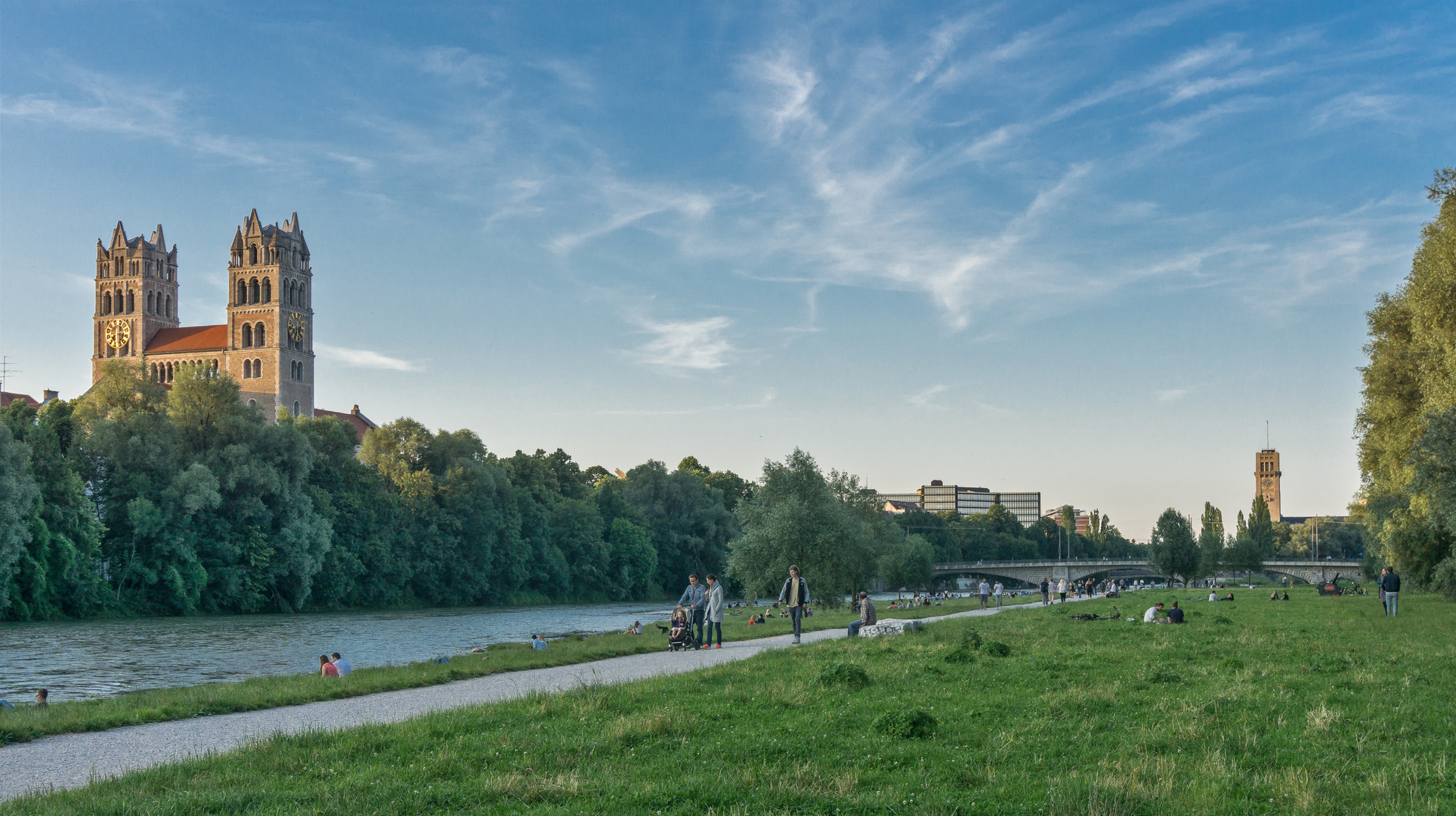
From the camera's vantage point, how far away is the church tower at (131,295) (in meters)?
164

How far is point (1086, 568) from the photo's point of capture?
164 meters

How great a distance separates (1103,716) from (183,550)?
67.9 metres

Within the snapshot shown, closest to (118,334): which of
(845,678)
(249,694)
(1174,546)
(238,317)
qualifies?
(238,317)

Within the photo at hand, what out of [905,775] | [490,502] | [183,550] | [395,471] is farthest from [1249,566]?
[905,775]

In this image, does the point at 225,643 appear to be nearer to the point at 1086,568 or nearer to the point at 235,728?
the point at 235,728

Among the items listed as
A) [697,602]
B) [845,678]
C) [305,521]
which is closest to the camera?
[845,678]

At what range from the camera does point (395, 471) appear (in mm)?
98438

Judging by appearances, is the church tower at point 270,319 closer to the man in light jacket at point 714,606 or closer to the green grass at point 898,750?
the man in light jacket at point 714,606

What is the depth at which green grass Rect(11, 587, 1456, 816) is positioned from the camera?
9.31 m

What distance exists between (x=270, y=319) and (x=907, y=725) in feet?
514

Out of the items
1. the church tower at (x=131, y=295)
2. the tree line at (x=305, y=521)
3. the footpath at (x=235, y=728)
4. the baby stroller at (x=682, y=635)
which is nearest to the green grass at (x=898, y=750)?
the footpath at (x=235, y=728)

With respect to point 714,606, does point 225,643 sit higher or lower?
lower

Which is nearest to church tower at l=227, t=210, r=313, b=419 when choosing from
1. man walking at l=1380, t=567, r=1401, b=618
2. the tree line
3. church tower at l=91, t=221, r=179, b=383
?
church tower at l=91, t=221, r=179, b=383

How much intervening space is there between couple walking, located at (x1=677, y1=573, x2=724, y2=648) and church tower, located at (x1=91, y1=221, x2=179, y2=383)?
507ft
